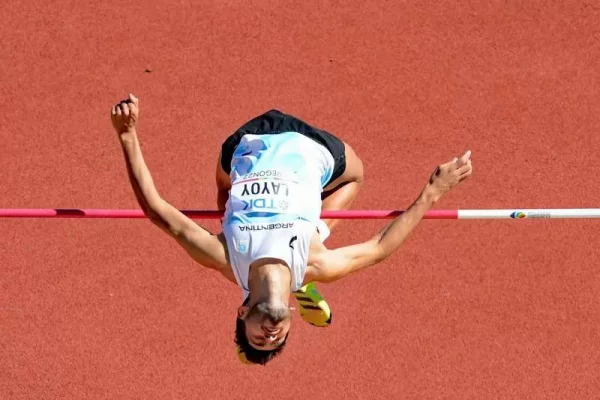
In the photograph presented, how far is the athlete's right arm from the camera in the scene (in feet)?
13.7

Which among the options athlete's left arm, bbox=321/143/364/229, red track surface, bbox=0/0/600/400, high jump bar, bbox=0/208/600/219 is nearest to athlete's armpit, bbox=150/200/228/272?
high jump bar, bbox=0/208/600/219

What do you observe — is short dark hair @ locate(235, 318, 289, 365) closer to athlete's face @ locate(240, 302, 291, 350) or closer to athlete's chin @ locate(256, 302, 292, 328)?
athlete's face @ locate(240, 302, 291, 350)

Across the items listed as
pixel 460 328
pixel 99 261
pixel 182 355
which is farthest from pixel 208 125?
pixel 460 328

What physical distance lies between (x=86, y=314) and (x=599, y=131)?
417cm

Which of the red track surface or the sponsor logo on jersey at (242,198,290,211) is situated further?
the red track surface

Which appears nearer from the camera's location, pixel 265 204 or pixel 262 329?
pixel 262 329

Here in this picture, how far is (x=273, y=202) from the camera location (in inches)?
168

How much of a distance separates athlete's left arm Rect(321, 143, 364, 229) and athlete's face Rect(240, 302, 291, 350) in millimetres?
1223

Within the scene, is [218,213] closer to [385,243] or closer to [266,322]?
[385,243]

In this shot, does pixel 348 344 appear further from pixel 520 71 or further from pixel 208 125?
pixel 520 71

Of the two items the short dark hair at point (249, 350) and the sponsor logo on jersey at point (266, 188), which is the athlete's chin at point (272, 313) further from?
the sponsor logo on jersey at point (266, 188)

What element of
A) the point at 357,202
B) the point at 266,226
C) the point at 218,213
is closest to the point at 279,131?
the point at 218,213

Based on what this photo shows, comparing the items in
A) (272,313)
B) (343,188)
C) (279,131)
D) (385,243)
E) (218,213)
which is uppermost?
(279,131)

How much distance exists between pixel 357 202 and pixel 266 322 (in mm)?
3055
